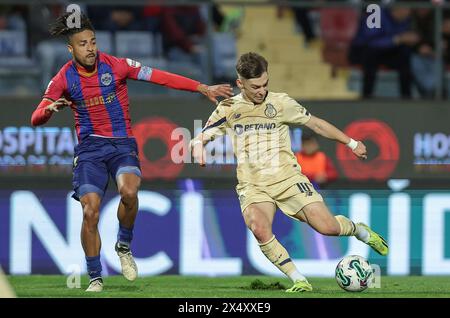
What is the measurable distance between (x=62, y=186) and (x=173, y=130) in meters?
1.65

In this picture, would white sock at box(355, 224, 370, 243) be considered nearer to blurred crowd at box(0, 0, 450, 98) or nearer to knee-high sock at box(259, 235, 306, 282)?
knee-high sock at box(259, 235, 306, 282)

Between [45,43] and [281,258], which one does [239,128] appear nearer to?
[281,258]

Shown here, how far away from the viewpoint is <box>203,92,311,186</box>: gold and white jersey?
37.4ft

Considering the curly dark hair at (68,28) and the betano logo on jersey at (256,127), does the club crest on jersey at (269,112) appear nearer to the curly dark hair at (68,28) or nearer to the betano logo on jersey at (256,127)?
Answer: the betano logo on jersey at (256,127)

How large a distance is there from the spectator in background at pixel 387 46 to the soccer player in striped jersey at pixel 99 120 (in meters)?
5.97

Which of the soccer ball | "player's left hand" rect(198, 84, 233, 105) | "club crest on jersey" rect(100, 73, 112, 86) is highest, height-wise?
"club crest on jersey" rect(100, 73, 112, 86)

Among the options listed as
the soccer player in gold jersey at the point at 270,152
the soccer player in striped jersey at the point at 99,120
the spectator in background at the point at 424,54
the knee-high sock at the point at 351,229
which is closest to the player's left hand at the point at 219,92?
the soccer player in striped jersey at the point at 99,120

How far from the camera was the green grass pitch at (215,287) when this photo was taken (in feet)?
36.3

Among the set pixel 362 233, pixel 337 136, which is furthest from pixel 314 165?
pixel 337 136

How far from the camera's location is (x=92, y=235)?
1117 cm

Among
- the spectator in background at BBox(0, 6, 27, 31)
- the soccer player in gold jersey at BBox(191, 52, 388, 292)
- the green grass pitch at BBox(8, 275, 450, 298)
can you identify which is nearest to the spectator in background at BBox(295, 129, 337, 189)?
the green grass pitch at BBox(8, 275, 450, 298)

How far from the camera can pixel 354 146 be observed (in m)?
11.3

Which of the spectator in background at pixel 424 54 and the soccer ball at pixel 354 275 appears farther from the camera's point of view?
the spectator in background at pixel 424 54
